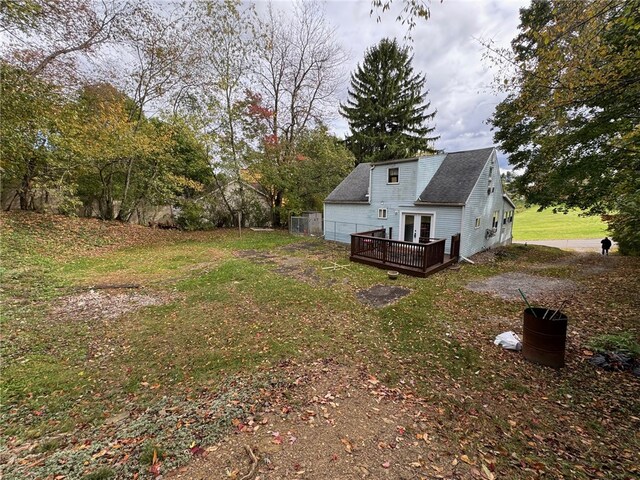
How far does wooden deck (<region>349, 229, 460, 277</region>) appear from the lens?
30.3 ft

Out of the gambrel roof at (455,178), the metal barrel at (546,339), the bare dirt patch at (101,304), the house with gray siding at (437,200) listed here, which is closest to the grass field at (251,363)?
the bare dirt patch at (101,304)

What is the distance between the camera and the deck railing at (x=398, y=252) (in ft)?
30.4

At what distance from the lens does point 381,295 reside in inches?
291

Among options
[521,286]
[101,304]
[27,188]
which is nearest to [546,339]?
[521,286]

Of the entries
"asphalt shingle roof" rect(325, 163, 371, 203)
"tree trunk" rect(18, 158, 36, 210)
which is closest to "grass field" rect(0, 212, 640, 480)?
"tree trunk" rect(18, 158, 36, 210)

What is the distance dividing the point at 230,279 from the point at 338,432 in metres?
6.45

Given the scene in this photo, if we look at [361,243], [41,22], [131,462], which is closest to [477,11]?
[361,243]

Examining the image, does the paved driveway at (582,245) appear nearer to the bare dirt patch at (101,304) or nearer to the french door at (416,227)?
the french door at (416,227)

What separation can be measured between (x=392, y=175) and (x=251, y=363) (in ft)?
37.2

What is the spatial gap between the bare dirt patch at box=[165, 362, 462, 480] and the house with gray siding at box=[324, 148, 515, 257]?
9.66m

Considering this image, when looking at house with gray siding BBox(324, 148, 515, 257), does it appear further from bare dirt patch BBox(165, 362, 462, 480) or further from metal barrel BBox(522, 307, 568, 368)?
bare dirt patch BBox(165, 362, 462, 480)

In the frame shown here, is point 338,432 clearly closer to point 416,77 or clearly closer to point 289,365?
point 289,365

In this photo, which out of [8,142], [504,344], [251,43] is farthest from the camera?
[251,43]

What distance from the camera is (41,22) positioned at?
27.9 ft
